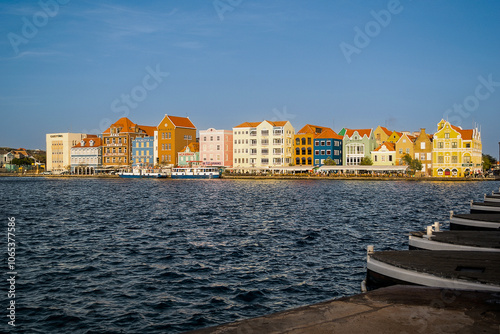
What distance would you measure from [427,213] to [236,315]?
31986mm

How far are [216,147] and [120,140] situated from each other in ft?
117

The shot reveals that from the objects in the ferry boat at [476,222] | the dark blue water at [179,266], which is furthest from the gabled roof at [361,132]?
the ferry boat at [476,222]

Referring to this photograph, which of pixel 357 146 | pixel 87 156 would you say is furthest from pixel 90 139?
pixel 357 146

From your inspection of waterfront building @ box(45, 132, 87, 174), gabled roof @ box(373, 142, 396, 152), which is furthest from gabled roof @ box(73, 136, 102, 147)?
gabled roof @ box(373, 142, 396, 152)

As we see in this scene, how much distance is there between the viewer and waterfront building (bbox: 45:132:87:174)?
171000mm

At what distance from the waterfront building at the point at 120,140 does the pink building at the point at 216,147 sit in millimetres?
27090

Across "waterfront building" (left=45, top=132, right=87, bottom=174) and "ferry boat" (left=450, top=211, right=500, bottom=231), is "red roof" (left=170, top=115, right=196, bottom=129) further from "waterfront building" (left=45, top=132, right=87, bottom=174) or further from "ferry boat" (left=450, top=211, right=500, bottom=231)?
"ferry boat" (left=450, top=211, right=500, bottom=231)

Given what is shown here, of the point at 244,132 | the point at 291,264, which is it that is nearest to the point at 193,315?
the point at 291,264

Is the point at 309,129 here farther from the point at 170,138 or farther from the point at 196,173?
the point at 170,138

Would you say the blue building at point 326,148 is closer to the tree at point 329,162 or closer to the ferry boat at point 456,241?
the tree at point 329,162

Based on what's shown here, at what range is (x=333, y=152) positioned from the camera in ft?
407

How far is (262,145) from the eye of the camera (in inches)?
5118

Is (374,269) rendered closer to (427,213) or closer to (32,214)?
→ (427,213)

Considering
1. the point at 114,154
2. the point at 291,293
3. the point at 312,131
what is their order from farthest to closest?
1. the point at 114,154
2. the point at 312,131
3. the point at 291,293
